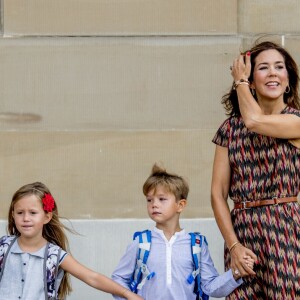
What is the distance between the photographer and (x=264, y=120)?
186 inches

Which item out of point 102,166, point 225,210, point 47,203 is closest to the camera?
point 225,210

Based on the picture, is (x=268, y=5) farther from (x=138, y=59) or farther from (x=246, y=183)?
(x=246, y=183)

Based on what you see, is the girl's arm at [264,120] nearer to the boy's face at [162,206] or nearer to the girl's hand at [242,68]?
the girl's hand at [242,68]

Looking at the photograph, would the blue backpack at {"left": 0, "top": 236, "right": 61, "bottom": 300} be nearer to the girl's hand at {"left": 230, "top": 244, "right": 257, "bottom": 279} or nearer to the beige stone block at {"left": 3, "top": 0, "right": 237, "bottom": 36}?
the girl's hand at {"left": 230, "top": 244, "right": 257, "bottom": 279}

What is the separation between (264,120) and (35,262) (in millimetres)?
1539

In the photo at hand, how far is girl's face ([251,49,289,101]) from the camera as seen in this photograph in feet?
16.0

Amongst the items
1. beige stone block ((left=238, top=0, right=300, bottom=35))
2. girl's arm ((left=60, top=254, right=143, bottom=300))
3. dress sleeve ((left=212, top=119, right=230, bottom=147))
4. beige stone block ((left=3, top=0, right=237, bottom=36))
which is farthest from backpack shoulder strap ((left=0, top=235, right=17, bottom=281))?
beige stone block ((left=238, top=0, right=300, bottom=35))

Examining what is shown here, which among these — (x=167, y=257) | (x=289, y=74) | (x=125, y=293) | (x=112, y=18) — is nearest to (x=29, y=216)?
(x=125, y=293)

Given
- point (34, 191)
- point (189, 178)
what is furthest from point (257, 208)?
point (189, 178)

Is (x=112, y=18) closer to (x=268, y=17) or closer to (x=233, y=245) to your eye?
(x=268, y=17)

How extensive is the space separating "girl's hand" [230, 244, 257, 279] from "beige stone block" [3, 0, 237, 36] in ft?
7.59

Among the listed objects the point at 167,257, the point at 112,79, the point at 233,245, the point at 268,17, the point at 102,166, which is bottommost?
the point at 233,245

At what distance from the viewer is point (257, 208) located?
15.7 feet

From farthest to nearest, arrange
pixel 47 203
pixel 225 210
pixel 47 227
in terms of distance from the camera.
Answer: pixel 47 227
pixel 47 203
pixel 225 210
